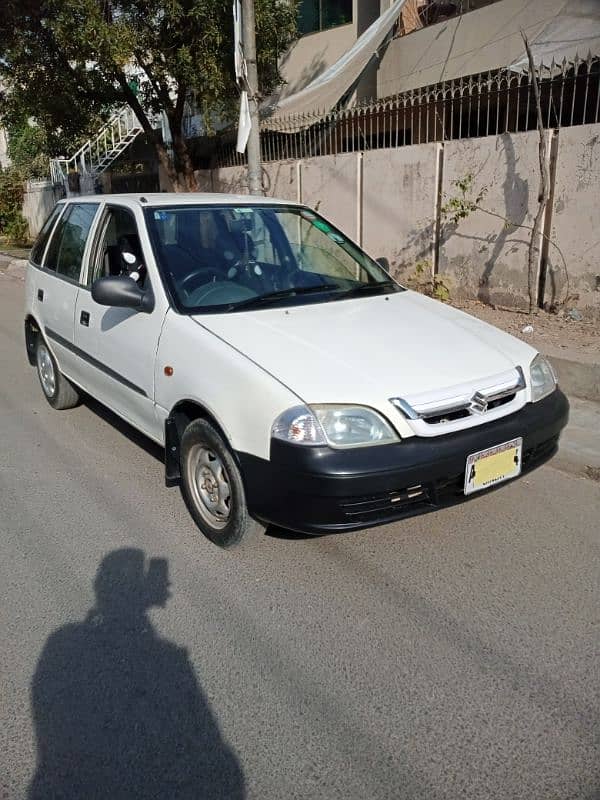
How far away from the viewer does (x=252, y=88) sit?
26.5 feet

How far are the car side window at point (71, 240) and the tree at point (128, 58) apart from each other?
16.7 feet

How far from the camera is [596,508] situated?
3.86 m

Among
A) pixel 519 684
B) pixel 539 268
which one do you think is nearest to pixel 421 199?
pixel 539 268

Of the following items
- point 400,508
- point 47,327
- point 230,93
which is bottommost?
point 400,508

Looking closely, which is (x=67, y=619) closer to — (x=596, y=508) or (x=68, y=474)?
(x=68, y=474)

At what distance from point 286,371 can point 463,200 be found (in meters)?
5.62

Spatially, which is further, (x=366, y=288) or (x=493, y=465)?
(x=366, y=288)

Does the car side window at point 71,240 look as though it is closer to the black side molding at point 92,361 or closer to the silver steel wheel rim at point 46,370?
the black side molding at point 92,361

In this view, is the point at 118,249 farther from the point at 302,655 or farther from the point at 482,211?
the point at 482,211

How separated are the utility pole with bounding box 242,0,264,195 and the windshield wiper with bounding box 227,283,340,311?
4.90 m

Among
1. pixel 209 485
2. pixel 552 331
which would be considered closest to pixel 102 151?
pixel 552 331

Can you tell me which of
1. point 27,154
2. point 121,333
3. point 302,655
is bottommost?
point 302,655

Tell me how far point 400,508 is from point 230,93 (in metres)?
9.45

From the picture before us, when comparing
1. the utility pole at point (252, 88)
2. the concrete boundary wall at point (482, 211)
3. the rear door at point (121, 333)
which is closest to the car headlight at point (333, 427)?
the rear door at point (121, 333)
